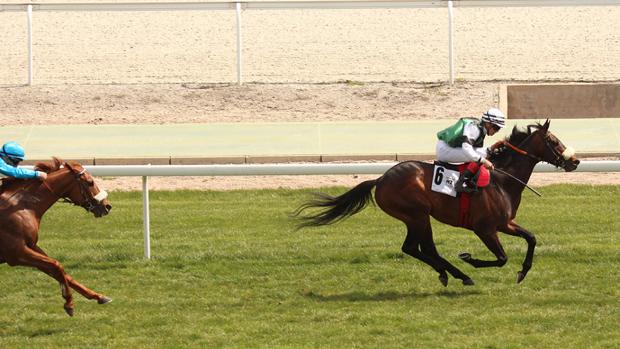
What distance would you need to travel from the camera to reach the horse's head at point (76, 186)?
32.4 ft

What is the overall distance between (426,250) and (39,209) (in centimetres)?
278

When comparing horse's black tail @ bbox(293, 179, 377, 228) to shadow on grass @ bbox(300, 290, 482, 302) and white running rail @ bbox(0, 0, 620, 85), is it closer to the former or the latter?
shadow on grass @ bbox(300, 290, 482, 302)

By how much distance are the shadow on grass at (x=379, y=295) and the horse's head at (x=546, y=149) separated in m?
1.19

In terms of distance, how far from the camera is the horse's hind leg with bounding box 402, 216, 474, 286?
1024cm

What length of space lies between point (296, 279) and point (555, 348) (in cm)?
258

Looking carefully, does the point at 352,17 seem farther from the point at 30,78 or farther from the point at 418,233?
the point at 418,233

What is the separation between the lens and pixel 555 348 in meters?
8.61

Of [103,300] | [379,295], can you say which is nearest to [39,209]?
[103,300]

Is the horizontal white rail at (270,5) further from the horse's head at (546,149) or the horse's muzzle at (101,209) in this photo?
the horse's muzzle at (101,209)

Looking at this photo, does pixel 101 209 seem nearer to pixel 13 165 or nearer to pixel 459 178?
pixel 13 165

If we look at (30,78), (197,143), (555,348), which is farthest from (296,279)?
(30,78)

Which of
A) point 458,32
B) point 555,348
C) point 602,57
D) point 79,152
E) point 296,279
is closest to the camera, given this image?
point 555,348

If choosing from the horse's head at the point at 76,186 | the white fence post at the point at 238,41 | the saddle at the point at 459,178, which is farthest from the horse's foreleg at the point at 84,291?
the white fence post at the point at 238,41

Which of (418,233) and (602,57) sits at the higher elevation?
(602,57)
